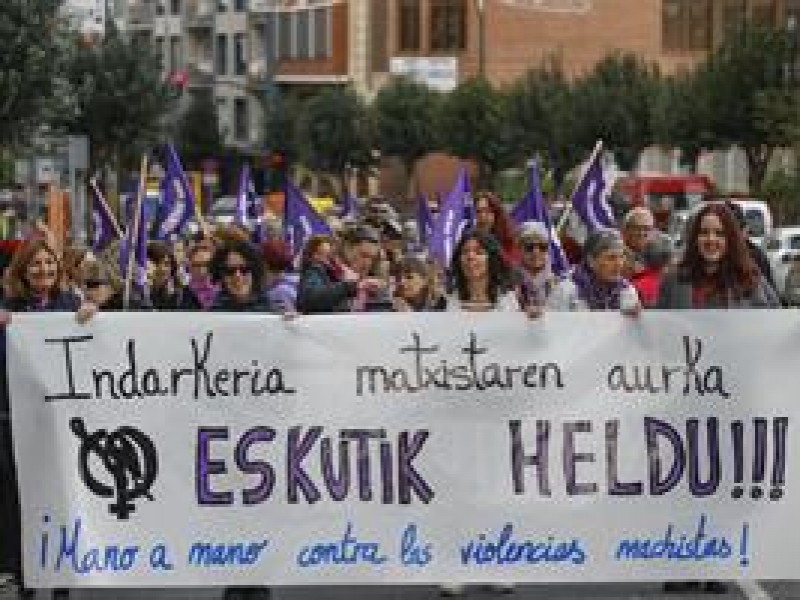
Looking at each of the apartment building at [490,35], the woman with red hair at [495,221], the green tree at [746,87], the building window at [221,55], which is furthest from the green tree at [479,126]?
the woman with red hair at [495,221]

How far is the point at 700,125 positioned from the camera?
192 feet

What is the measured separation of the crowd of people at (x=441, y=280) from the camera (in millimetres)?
8688

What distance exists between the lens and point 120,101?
5662 centimetres

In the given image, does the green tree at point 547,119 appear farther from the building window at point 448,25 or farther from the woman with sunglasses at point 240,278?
the woman with sunglasses at point 240,278

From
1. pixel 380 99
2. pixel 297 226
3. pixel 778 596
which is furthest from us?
pixel 380 99

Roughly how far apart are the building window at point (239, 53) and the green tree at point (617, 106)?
26361 mm

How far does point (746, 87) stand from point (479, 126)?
17.0m

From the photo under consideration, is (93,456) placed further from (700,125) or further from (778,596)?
(700,125)

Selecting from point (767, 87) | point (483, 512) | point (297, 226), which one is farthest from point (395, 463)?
point (767, 87)

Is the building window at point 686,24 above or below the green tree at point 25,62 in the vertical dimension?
below

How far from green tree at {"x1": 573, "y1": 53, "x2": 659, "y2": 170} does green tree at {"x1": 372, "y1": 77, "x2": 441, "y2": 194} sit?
6.91 meters

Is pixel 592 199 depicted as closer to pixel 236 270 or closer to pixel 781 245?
pixel 236 270

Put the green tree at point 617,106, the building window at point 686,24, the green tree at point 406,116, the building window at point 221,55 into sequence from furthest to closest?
the building window at point 221,55
the building window at point 686,24
the green tree at point 406,116
the green tree at point 617,106

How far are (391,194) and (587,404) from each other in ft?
241
